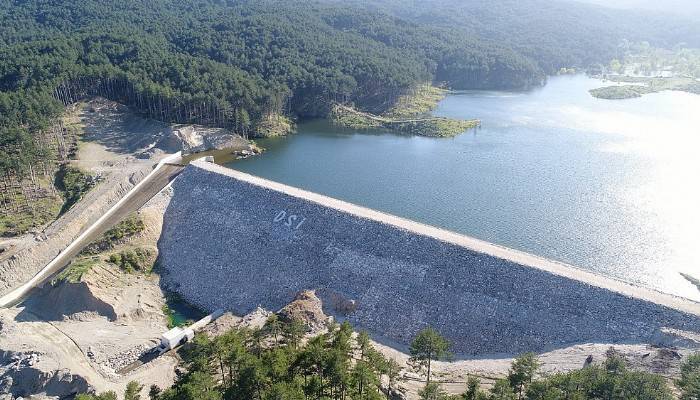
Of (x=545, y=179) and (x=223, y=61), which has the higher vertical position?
(x=223, y=61)

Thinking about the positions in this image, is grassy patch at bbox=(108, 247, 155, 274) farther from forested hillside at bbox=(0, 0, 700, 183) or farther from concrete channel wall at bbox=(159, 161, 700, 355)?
forested hillside at bbox=(0, 0, 700, 183)

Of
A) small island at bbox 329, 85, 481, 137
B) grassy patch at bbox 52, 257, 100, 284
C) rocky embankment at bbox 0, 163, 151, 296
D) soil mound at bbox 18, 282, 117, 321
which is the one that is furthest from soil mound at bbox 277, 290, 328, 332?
small island at bbox 329, 85, 481, 137

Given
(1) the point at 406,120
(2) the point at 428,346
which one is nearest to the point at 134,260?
(2) the point at 428,346

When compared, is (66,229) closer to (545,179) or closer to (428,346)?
(428,346)

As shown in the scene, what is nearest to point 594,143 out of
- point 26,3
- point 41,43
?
point 41,43

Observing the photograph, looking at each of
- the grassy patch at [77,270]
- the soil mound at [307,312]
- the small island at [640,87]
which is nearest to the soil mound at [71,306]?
the grassy patch at [77,270]

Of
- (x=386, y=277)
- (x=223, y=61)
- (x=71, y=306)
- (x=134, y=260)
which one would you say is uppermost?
(x=223, y=61)

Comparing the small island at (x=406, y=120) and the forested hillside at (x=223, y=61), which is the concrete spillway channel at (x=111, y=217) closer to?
the forested hillside at (x=223, y=61)
